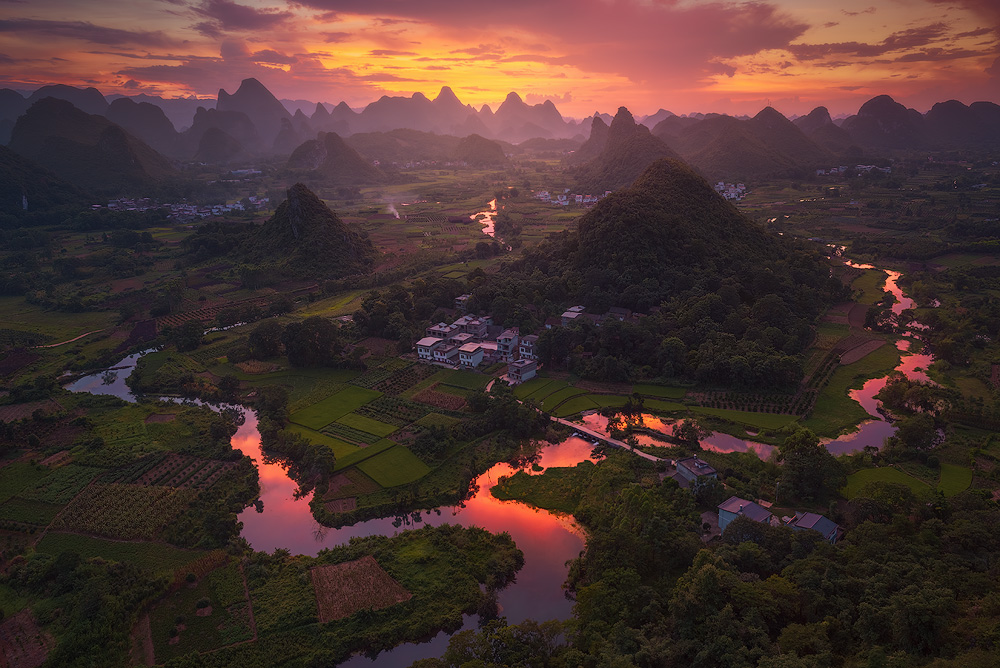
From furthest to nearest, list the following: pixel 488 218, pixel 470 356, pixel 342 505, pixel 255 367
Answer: pixel 488 218 < pixel 255 367 < pixel 470 356 < pixel 342 505

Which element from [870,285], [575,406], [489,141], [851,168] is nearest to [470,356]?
[575,406]

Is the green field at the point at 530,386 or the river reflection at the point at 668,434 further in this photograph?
the green field at the point at 530,386

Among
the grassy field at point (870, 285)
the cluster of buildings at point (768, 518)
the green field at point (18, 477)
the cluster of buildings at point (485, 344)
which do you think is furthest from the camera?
the grassy field at point (870, 285)

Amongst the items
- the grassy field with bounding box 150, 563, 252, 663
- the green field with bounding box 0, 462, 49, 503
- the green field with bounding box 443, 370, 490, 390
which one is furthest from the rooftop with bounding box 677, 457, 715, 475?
the green field with bounding box 0, 462, 49, 503

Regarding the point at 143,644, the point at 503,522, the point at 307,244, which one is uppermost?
the point at 307,244

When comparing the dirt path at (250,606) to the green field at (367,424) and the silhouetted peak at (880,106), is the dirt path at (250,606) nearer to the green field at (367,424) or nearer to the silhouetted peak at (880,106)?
the green field at (367,424)

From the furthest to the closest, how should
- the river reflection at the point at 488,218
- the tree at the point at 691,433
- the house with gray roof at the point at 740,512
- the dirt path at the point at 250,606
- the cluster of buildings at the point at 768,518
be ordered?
the river reflection at the point at 488,218 → the tree at the point at 691,433 → the house with gray roof at the point at 740,512 → the cluster of buildings at the point at 768,518 → the dirt path at the point at 250,606

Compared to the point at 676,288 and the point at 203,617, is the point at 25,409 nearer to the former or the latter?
the point at 203,617

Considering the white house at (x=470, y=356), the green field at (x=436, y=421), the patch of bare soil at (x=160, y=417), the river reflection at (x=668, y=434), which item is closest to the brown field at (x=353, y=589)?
the green field at (x=436, y=421)
